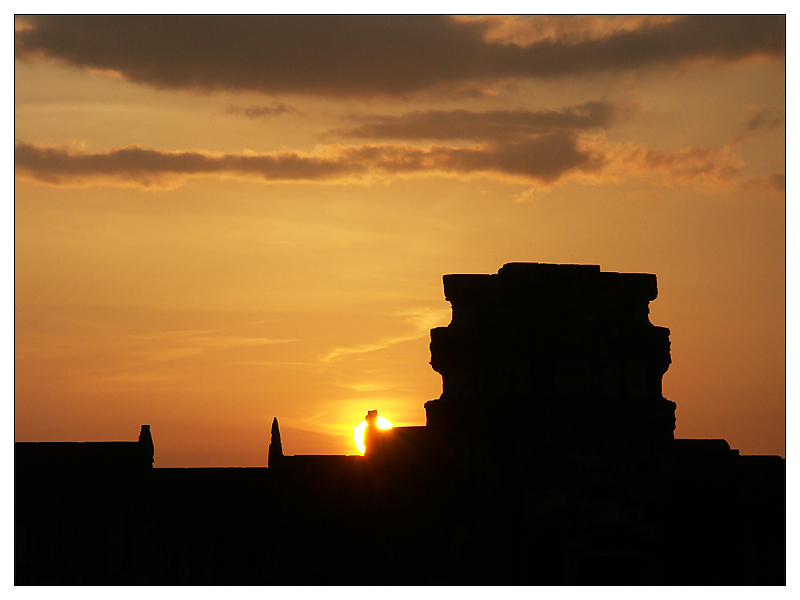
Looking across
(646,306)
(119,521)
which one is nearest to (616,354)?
(646,306)

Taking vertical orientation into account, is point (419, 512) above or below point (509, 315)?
below

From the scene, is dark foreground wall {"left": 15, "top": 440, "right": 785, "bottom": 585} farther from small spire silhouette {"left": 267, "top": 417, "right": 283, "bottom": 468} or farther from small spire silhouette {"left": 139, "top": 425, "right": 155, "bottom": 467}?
small spire silhouette {"left": 267, "top": 417, "right": 283, "bottom": 468}

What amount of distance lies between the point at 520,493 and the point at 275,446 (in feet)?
20.4

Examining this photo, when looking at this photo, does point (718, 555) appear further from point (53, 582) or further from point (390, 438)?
point (53, 582)

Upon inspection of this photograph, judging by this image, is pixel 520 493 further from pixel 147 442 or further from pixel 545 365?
pixel 147 442

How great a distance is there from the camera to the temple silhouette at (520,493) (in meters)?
15.8

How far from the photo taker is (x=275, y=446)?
795 inches

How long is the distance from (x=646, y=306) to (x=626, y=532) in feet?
12.5

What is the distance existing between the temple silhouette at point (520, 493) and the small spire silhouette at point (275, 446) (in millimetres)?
2831

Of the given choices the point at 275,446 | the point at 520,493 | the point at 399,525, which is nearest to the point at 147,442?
the point at 275,446

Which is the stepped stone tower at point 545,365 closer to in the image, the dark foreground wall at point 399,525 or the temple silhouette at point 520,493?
the temple silhouette at point 520,493

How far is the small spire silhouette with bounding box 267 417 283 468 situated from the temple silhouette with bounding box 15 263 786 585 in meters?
2.83

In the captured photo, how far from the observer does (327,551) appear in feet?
55.3

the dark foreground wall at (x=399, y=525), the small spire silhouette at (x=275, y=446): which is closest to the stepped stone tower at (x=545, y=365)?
the dark foreground wall at (x=399, y=525)
